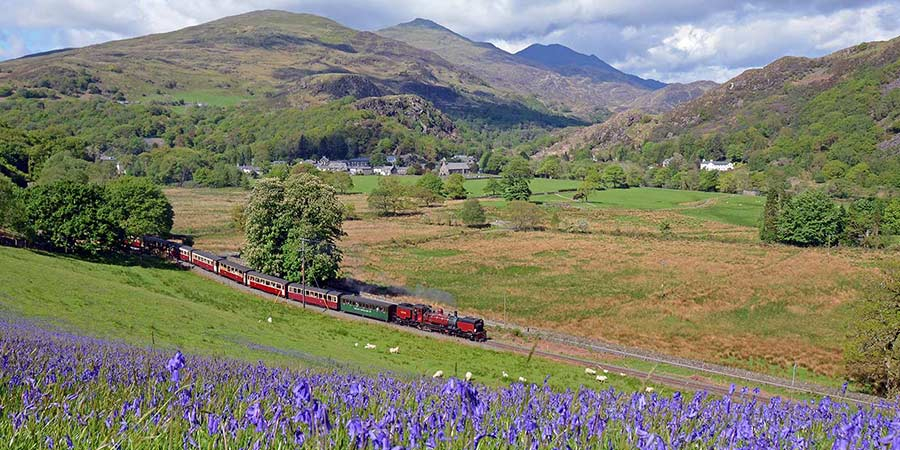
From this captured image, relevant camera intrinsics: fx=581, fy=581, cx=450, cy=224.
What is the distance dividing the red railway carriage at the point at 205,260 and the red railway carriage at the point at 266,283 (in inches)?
242

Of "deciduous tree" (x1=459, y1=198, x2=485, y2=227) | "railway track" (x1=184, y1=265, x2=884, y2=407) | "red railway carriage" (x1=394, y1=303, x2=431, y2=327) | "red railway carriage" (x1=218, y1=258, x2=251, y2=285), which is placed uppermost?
"deciduous tree" (x1=459, y1=198, x2=485, y2=227)

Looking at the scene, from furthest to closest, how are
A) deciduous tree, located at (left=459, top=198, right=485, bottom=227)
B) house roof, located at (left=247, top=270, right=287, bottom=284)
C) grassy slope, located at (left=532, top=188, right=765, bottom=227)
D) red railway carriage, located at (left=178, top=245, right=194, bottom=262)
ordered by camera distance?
1. grassy slope, located at (left=532, top=188, right=765, bottom=227)
2. deciduous tree, located at (left=459, top=198, right=485, bottom=227)
3. red railway carriage, located at (left=178, top=245, right=194, bottom=262)
4. house roof, located at (left=247, top=270, right=287, bottom=284)

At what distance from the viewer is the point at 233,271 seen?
5450cm

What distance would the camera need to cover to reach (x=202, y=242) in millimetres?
78312

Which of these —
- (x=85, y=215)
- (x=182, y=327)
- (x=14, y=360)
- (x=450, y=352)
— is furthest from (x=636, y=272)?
(x=14, y=360)

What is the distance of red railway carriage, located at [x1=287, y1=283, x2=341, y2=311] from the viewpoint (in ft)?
156

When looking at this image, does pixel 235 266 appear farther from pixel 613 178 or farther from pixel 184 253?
pixel 613 178

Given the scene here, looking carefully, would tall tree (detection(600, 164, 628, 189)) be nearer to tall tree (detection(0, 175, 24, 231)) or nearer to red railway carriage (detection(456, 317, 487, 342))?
red railway carriage (detection(456, 317, 487, 342))

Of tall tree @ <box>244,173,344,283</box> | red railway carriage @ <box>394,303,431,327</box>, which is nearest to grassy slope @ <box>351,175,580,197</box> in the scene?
tall tree @ <box>244,173,344,283</box>

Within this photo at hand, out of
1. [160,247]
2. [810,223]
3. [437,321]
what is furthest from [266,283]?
[810,223]

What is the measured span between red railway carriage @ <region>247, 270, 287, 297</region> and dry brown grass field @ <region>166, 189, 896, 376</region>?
507 inches

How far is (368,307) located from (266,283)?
37.1 feet

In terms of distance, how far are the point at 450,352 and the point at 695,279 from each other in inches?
1474

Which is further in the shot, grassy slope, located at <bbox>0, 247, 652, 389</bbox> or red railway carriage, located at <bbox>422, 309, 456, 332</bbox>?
red railway carriage, located at <bbox>422, 309, 456, 332</bbox>
